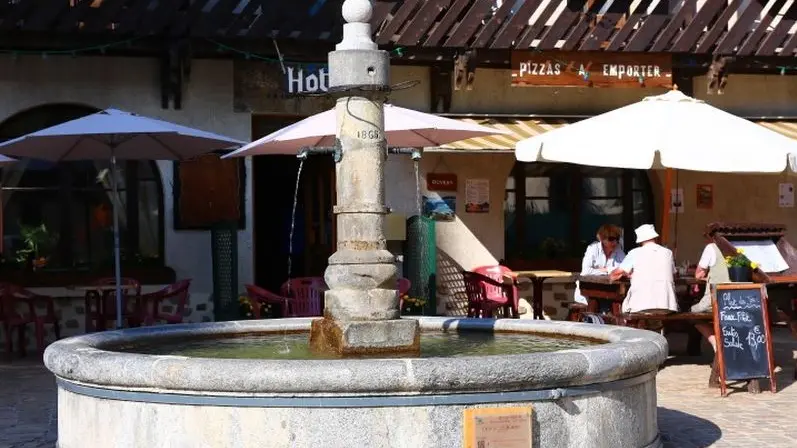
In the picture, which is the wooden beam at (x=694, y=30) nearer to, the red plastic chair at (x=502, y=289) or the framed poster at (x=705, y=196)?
the framed poster at (x=705, y=196)

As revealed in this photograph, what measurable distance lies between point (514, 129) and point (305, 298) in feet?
11.8

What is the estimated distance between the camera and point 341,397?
6059 mm

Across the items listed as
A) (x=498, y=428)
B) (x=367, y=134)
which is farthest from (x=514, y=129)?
(x=498, y=428)

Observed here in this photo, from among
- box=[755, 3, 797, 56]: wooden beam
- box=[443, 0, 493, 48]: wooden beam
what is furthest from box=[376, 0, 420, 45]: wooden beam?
box=[755, 3, 797, 56]: wooden beam

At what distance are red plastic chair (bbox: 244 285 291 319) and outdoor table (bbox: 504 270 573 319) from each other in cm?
272

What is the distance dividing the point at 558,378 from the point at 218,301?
26.4 ft

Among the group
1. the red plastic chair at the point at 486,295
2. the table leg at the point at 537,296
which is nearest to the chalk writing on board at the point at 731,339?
the red plastic chair at the point at 486,295

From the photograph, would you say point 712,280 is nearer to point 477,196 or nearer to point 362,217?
point 362,217

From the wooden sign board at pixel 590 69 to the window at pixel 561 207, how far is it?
49.3 inches

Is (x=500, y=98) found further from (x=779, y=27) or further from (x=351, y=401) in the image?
(x=351, y=401)

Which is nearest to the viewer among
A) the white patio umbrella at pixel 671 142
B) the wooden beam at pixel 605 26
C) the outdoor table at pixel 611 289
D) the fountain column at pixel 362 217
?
the fountain column at pixel 362 217

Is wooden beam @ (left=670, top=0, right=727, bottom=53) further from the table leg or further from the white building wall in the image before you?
the white building wall

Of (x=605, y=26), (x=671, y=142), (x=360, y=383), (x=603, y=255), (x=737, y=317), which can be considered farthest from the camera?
(x=605, y=26)

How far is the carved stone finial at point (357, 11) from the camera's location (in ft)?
26.0
